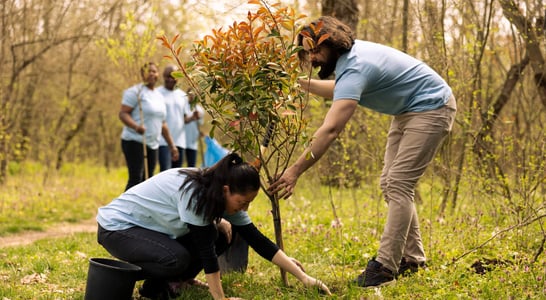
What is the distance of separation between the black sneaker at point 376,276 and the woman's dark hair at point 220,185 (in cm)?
104

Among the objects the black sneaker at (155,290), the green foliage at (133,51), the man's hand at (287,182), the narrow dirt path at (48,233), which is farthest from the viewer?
the green foliage at (133,51)

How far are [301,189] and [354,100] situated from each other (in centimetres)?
548

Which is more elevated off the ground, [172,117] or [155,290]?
[172,117]

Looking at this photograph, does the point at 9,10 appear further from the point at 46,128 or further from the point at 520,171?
the point at 520,171

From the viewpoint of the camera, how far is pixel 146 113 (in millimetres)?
7559

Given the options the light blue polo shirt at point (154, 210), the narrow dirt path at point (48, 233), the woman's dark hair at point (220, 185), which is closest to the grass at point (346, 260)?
the narrow dirt path at point (48, 233)

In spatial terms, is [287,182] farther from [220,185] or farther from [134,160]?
[134,160]

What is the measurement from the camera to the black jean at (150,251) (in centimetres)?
360

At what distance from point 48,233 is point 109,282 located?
4.00 meters

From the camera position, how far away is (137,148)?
7.39 meters

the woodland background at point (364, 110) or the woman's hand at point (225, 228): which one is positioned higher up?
the woodland background at point (364, 110)

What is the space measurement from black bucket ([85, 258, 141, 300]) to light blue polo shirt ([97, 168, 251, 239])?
347 mm

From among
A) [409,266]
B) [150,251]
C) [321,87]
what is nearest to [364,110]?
[321,87]

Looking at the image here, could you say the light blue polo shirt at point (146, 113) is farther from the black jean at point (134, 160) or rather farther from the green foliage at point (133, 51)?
the green foliage at point (133, 51)
